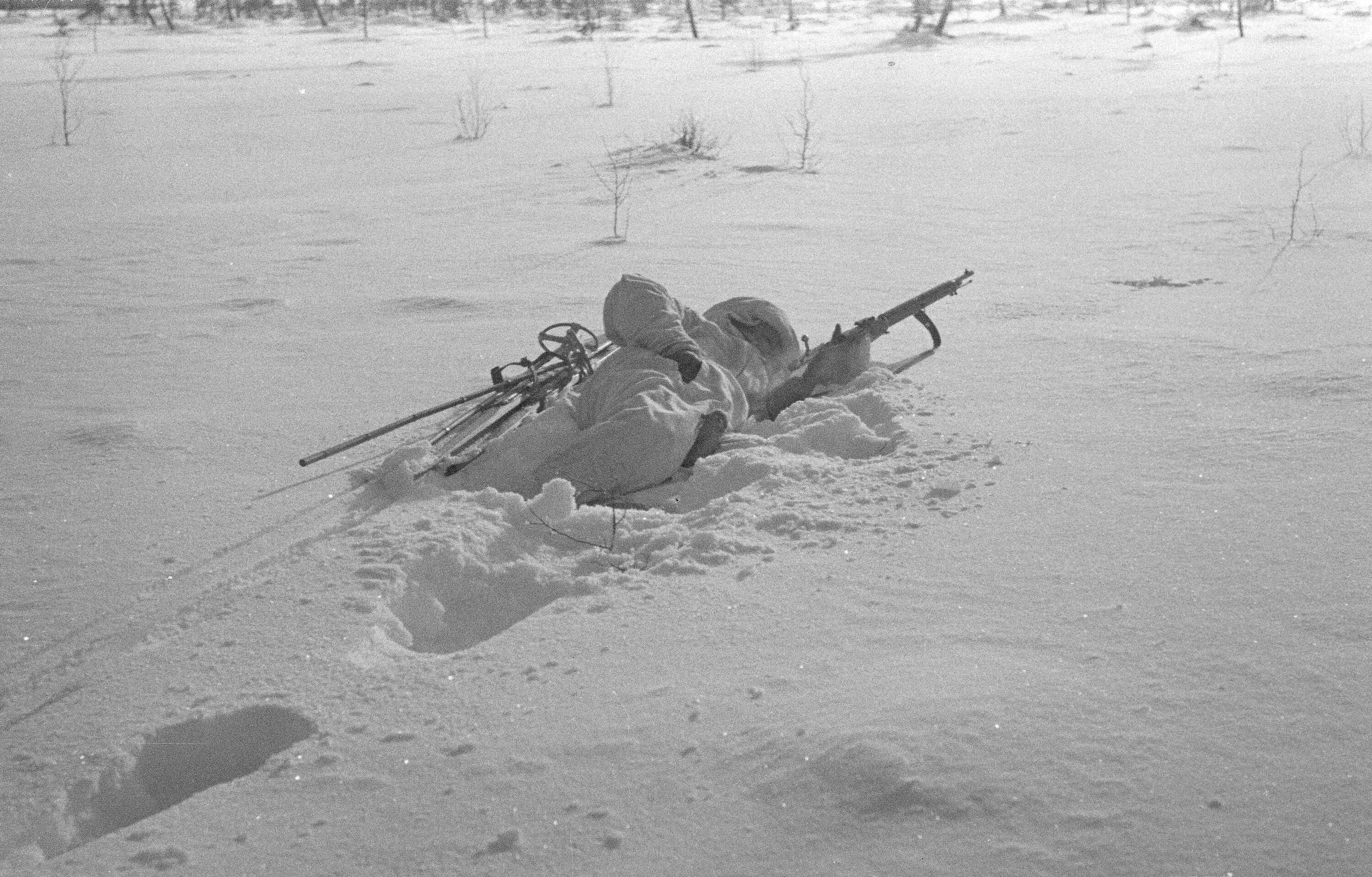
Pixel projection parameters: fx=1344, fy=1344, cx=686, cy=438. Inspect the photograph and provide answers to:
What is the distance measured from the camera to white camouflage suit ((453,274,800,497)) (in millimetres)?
3541

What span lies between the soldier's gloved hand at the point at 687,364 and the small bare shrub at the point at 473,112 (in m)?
7.08

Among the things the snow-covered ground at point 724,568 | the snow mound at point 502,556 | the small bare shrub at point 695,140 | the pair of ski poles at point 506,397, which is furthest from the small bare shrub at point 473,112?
the snow mound at point 502,556

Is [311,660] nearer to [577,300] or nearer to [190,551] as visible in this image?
[190,551]

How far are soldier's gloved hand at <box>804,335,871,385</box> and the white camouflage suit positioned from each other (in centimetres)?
9

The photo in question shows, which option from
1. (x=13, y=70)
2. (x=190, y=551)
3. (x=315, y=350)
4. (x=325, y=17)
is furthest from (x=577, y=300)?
(x=325, y=17)

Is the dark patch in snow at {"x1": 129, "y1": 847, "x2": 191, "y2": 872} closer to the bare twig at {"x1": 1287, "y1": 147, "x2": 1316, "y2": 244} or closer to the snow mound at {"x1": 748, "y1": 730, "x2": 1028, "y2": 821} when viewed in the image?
the snow mound at {"x1": 748, "y1": 730, "x2": 1028, "y2": 821}

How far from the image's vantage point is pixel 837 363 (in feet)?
14.4

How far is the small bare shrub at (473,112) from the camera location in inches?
426

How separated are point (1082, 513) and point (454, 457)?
166 cm

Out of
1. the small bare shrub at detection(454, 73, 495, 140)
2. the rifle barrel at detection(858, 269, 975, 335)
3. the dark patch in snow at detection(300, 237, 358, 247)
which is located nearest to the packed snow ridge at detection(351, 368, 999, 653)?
the rifle barrel at detection(858, 269, 975, 335)

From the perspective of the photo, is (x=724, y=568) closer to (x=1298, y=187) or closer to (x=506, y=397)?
(x=506, y=397)

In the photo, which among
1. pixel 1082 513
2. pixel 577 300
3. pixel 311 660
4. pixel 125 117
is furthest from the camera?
pixel 125 117

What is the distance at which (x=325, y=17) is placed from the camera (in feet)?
73.0

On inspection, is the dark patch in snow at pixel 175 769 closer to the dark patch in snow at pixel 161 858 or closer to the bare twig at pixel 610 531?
the dark patch in snow at pixel 161 858
